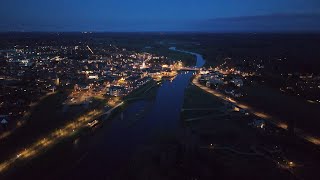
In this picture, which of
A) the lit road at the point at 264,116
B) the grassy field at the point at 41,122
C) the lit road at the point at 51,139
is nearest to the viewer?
the lit road at the point at 51,139

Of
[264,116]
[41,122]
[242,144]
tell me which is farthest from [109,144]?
[264,116]

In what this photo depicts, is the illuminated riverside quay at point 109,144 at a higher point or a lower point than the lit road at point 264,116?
lower

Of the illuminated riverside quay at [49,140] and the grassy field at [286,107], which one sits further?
the grassy field at [286,107]

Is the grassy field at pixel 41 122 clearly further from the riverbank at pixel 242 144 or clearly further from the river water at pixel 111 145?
the riverbank at pixel 242 144

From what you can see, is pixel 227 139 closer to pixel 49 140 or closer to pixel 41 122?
pixel 49 140

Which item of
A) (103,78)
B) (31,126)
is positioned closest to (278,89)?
(103,78)

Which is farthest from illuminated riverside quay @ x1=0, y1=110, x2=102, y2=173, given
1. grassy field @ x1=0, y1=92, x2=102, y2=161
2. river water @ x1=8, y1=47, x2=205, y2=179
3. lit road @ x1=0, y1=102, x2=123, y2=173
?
river water @ x1=8, y1=47, x2=205, y2=179

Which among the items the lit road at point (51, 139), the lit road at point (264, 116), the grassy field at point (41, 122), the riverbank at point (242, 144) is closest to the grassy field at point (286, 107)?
the lit road at point (264, 116)

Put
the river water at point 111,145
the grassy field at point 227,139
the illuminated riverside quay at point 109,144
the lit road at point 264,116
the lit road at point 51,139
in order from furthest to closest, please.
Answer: the lit road at point 264,116 → the lit road at point 51,139 → the illuminated riverside quay at point 109,144 → the river water at point 111,145 → the grassy field at point 227,139
